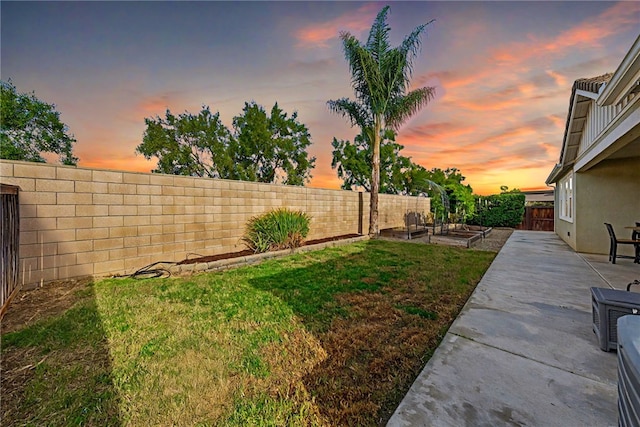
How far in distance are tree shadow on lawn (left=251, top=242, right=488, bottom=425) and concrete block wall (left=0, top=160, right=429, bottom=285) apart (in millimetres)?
2353

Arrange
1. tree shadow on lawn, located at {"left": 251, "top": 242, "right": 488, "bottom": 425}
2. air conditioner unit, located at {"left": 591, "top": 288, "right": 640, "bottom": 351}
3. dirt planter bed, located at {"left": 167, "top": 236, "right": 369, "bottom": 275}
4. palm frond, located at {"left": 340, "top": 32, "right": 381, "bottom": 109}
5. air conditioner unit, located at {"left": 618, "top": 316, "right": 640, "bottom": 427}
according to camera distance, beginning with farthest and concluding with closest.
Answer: palm frond, located at {"left": 340, "top": 32, "right": 381, "bottom": 109}, dirt planter bed, located at {"left": 167, "top": 236, "right": 369, "bottom": 275}, air conditioner unit, located at {"left": 591, "top": 288, "right": 640, "bottom": 351}, tree shadow on lawn, located at {"left": 251, "top": 242, "right": 488, "bottom": 425}, air conditioner unit, located at {"left": 618, "top": 316, "right": 640, "bottom": 427}

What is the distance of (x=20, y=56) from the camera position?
259 inches

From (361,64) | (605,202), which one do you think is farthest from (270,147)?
(605,202)

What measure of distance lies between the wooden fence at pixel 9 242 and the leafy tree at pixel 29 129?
13485 mm

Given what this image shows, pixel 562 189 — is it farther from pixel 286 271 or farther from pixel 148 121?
pixel 148 121

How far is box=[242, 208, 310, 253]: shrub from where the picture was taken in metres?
7.00

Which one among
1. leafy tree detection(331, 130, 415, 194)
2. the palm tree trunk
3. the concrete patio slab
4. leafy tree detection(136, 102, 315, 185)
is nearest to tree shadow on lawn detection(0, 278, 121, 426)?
the concrete patio slab

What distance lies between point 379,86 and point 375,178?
3522 mm

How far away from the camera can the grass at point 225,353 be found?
5.73 feet

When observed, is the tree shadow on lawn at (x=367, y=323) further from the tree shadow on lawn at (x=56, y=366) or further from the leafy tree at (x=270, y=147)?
the leafy tree at (x=270, y=147)

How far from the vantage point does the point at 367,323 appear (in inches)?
121

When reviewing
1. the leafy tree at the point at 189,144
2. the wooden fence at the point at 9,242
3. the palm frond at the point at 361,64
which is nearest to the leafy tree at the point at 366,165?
the leafy tree at the point at 189,144

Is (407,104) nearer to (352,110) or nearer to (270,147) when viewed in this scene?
(352,110)

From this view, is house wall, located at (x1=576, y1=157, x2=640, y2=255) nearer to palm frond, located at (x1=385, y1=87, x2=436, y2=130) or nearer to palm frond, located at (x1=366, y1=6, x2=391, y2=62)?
palm frond, located at (x1=385, y1=87, x2=436, y2=130)
